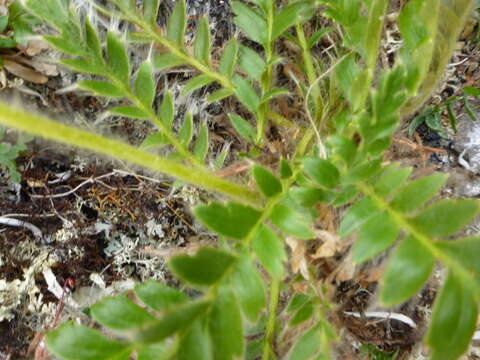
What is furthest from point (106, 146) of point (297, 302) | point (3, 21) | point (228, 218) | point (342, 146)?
point (3, 21)

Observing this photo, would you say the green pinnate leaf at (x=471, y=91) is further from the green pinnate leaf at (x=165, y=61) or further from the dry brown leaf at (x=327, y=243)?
the green pinnate leaf at (x=165, y=61)

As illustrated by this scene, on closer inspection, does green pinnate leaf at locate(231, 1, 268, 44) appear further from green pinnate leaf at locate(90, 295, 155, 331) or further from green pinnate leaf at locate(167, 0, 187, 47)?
green pinnate leaf at locate(90, 295, 155, 331)

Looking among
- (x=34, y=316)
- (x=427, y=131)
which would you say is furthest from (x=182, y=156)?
(x=427, y=131)

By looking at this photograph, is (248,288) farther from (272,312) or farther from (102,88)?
(102,88)

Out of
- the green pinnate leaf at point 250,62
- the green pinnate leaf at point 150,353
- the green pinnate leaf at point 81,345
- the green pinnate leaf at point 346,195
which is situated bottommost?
the green pinnate leaf at point 150,353

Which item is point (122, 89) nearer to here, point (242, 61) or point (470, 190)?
point (242, 61)

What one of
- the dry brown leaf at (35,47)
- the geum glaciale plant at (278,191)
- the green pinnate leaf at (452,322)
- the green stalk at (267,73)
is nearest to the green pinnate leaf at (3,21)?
the dry brown leaf at (35,47)
